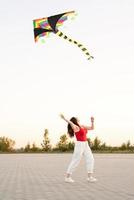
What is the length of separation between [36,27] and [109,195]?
6342 mm

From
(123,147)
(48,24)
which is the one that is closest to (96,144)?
(123,147)

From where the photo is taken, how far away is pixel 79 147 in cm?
1236

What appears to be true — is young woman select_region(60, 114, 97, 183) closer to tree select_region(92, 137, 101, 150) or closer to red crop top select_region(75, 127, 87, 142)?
red crop top select_region(75, 127, 87, 142)

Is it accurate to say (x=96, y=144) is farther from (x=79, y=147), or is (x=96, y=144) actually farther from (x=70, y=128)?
(x=79, y=147)

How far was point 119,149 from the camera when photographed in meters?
60.3

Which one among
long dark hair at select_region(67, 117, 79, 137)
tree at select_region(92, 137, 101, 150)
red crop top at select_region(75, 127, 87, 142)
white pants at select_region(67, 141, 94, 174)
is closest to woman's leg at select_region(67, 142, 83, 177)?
white pants at select_region(67, 141, 94, 174)

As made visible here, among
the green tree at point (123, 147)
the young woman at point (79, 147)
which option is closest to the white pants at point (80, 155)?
the young woman at point (79, 147)

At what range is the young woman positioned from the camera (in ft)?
40.2

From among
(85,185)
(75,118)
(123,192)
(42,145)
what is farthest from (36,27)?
(42,145)

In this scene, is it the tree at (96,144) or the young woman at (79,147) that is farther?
the tree at (96,144)

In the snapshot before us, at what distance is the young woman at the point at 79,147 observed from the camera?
12266mm

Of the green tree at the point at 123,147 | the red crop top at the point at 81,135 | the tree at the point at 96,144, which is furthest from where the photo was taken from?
the tree at the point at 96,144

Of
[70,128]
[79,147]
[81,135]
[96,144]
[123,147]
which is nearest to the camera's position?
[79,147]

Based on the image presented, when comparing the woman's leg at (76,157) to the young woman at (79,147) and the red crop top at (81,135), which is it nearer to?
the young woman at (79,147)
